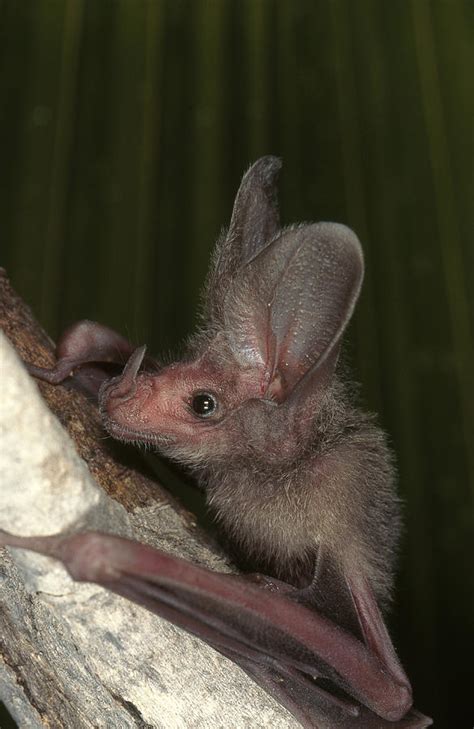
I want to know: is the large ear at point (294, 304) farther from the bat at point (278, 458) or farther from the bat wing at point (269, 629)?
the bat wing at point (269, 629)

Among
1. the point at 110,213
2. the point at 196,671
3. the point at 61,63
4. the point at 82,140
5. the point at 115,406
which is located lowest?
the point at 196,671

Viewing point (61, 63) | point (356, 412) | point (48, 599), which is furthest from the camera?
point (61, 63)

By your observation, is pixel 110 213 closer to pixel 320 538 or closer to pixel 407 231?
pixel 407 231

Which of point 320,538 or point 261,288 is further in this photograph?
point 320,538

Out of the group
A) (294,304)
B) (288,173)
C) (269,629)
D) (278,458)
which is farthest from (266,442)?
(288,173)

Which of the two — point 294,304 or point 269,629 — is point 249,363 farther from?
point 269,629

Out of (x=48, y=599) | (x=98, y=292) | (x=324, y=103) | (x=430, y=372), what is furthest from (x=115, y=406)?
(x=324, y=103)

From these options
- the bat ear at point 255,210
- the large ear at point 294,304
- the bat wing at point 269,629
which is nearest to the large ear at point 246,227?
the bat ear at point 255,210
